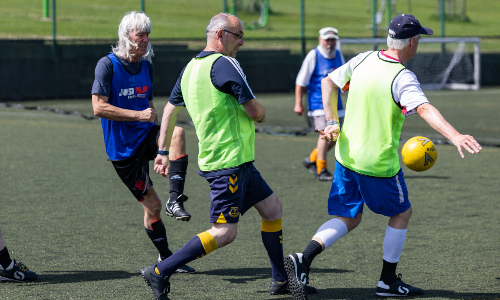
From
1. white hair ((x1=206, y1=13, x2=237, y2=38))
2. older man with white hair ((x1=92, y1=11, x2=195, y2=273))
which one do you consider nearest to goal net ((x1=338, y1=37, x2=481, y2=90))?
older man with white hair ((x1=92, y1=11, x2=195, y2=273))

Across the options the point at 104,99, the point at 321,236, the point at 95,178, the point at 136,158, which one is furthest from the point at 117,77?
the point at 95,178

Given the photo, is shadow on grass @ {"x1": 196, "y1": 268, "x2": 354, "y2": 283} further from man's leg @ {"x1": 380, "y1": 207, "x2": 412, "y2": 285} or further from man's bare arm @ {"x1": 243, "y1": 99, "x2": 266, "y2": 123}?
man's bare arm @ {"x1": 243, "y1": 99, "x2": 266, "y2": 123}

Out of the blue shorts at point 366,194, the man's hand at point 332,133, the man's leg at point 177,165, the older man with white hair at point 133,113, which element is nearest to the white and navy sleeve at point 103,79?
the older man with white hair at point 133,113

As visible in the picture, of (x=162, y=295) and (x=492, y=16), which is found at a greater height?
(x=492, y=16)

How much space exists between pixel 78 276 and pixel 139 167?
0.94 m

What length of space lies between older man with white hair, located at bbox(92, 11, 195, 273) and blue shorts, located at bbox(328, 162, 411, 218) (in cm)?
110

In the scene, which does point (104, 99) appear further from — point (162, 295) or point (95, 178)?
point (95, 178)

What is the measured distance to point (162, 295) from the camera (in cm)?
412

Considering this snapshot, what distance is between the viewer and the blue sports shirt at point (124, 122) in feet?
15.8

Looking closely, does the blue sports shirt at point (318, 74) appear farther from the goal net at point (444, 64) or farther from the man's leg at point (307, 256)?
the goal net at point (444, 64)

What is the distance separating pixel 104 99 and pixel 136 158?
0.51 m

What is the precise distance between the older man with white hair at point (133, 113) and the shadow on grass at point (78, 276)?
→ 366 millimetres

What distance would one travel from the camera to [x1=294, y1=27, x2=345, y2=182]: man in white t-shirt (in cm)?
890

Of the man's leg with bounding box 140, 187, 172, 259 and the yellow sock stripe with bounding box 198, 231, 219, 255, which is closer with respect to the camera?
the yellow sock stripe with bounding box 198, 231, 219, 255
